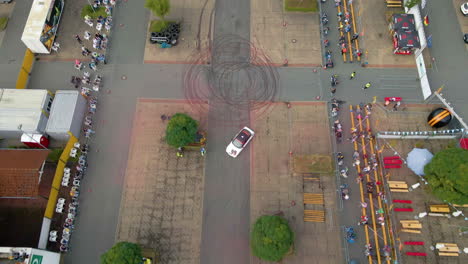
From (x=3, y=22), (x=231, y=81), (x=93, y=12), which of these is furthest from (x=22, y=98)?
(x=231, y=81)

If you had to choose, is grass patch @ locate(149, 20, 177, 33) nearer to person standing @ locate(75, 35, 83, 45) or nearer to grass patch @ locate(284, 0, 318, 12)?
person standing @ locate(75, 35, 83, 45)

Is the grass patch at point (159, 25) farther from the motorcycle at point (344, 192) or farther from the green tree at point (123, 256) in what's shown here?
the motorcycle at point (344, 192)

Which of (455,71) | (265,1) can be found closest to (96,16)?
(265,1)

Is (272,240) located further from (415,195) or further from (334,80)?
(334,80)

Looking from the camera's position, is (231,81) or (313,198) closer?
(313,198)

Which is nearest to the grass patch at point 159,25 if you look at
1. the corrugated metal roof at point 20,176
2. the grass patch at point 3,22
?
the grass patch at point 3,22

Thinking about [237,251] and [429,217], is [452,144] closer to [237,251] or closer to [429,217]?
[429,217]

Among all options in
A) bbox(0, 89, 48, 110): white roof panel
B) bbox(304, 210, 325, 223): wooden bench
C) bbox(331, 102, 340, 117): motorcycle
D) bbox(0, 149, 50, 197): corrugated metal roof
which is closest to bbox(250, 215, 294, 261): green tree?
bbox(304, 210, 325, 223): wooden bench
